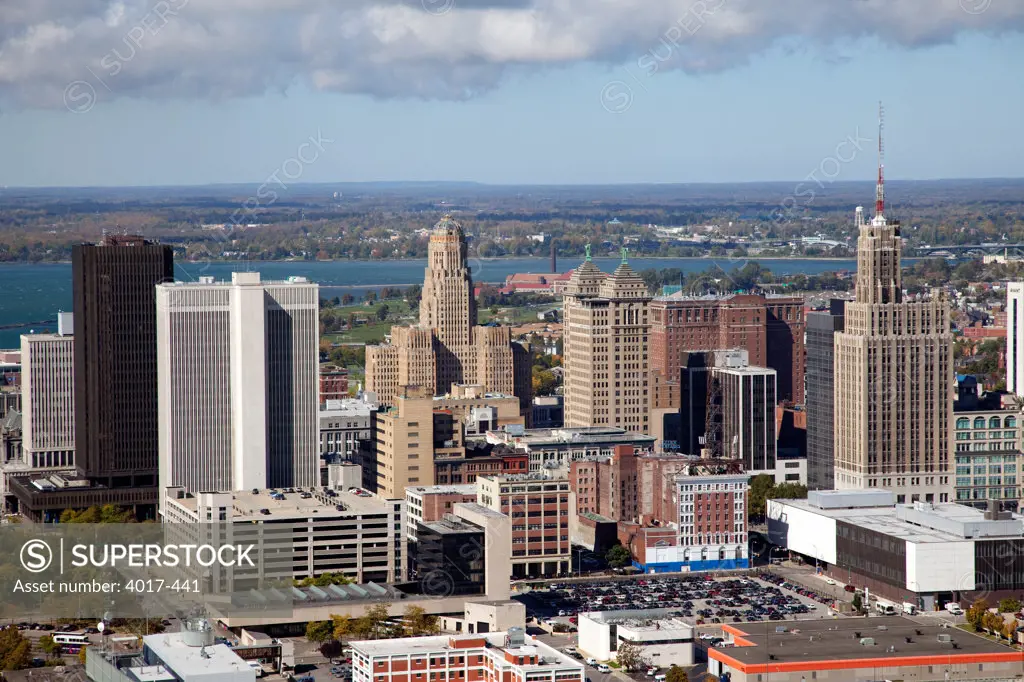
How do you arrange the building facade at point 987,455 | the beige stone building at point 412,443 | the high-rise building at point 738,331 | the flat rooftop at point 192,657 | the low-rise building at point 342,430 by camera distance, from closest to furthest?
the flat rooftop at point 192,657, the beige stone building at point 412,443, the building facade at point 987,455, the low-rise building at point 342,430, the high-rise building at point 738,331

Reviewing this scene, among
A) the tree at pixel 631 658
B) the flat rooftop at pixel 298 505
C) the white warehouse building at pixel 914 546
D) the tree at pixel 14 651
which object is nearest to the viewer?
the tree at pixel 14 651

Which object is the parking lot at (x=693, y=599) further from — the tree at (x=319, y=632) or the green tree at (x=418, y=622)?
the tree at (x=319, y=632)

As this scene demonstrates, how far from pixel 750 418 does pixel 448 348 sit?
22873mm

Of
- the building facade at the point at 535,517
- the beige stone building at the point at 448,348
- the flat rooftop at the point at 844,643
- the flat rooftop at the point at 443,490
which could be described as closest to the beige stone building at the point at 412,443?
the flat rooftop at the point at 443,490

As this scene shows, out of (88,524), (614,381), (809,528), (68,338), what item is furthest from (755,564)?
(68,338)

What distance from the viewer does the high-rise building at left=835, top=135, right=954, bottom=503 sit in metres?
77.6

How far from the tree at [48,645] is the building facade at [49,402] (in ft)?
91.2

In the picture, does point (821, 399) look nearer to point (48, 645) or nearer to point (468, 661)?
point (468, 661)

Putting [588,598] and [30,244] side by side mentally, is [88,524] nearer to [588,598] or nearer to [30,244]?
[588,598]

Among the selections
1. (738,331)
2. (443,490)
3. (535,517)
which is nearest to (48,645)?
(443,490)

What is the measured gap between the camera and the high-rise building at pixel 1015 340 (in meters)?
97.8

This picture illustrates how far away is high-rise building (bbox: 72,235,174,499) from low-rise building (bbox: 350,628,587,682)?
2764 centimetres

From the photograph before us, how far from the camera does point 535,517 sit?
72.2 metres

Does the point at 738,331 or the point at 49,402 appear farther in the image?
the point at 738,331
